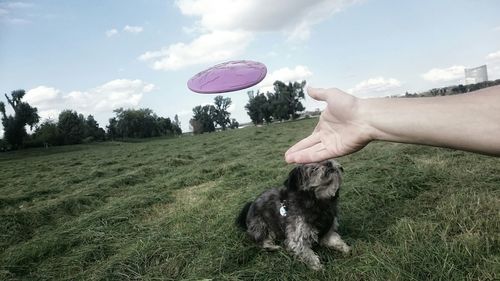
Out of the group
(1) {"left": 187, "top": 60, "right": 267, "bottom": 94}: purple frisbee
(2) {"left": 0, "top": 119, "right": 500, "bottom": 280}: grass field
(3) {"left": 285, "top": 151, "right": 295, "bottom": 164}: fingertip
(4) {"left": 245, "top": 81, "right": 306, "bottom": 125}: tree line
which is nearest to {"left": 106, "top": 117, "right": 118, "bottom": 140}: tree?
(4) {"left": 245, "top": 81, "right": 306, "bottom": 125}: tree line

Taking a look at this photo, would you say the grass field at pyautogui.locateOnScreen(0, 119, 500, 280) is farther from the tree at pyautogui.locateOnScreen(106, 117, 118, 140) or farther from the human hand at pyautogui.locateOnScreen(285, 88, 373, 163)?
the tree at pyautogui.locateOnScreen(106, 117, 118, 140)

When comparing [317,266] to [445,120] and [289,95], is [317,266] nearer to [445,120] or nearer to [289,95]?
[445,120]

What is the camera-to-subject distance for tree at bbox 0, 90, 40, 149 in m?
60.2

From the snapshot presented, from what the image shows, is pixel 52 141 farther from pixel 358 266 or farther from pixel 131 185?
pixel 358 266

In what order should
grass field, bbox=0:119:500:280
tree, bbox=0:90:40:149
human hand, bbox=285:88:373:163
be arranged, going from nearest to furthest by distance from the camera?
human hand, bbox=285:88:373:163, grass field, bbox=0:119:500:280, tree, bbox=0:90:40:149

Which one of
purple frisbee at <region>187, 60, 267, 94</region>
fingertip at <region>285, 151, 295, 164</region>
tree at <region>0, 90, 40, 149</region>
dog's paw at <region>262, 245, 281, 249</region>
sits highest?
tree at <region>0, 90, 40, 149</region>

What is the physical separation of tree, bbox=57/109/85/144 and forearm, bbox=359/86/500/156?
7196 cm

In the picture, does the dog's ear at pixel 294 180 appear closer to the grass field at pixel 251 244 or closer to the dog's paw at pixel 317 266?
the grass field at pixel 251 244

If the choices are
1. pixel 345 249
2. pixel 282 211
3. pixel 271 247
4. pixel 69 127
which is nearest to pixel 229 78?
pixel 282 211

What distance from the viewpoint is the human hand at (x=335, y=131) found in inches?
93.5

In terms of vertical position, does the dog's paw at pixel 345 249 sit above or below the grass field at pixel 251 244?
below

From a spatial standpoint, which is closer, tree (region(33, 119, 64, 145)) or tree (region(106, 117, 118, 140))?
tree (region(33, 119, 64, 145))

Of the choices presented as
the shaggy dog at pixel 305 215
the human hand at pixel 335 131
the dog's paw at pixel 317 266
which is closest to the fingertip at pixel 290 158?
the human hand at pixel 335 131

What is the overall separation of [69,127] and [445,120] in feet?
253
